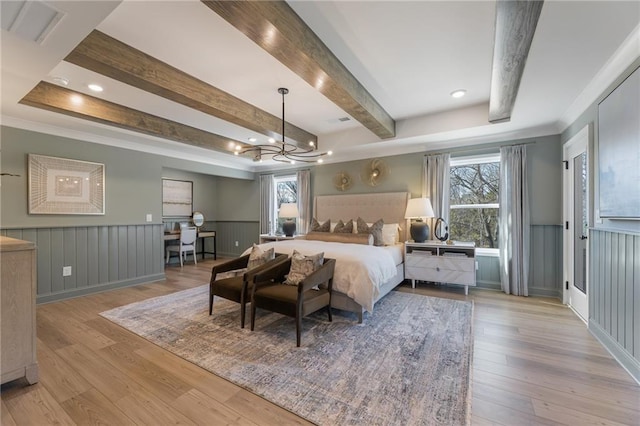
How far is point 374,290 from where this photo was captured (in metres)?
3.09

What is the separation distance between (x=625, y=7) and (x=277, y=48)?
220 cm

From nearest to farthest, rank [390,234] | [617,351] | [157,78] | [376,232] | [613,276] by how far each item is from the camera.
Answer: [617,351]
[613,276]
[157,78]
[376,232]
[390,234]

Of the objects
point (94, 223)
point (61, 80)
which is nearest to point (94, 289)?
point (94, 223)

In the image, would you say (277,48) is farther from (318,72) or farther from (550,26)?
(550,26)

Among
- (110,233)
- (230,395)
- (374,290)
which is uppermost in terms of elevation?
(110,233)

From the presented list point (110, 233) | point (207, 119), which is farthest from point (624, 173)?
point (110, 233)

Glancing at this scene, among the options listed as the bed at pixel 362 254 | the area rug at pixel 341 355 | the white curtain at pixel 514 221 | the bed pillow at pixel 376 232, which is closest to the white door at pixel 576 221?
the white curtain at pixel 514 221

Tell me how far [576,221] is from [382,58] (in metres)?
3.24

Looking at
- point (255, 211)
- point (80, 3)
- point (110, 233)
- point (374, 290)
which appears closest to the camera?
point (80, 3)

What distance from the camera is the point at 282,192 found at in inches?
281

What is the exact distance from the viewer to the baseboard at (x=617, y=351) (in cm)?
203

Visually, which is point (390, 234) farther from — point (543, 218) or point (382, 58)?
point (382, 58)

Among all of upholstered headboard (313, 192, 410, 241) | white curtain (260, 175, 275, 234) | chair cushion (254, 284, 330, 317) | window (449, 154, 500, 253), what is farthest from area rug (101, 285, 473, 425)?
white curtain (260, 175, 275, 234)

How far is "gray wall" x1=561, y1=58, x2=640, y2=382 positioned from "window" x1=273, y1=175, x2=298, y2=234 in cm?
535
